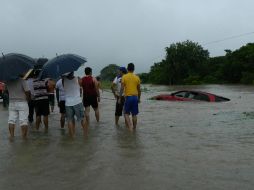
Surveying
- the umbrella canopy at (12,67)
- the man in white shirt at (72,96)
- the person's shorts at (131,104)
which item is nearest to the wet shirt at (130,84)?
the person's shorts at (131,104)

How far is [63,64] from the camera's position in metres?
10.4

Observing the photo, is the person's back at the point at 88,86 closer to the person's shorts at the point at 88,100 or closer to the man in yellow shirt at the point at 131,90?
the person's shorts at the point at 88,100

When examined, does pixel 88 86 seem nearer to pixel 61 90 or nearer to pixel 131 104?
pixel 61 90

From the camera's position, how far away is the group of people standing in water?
1012 centimetres

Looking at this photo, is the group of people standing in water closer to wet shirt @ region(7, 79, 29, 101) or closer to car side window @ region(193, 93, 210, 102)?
wet shirt @ region(7, 79, 29, 101)

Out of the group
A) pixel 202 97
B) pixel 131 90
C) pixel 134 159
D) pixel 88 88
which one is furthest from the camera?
pixel 202 97

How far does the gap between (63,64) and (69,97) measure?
73 centimetres

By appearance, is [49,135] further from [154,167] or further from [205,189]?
[205,189]

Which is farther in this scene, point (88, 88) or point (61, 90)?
point (88, 88)

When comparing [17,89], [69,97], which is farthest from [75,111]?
[17,89]

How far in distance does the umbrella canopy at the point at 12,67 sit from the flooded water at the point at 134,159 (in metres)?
1.39

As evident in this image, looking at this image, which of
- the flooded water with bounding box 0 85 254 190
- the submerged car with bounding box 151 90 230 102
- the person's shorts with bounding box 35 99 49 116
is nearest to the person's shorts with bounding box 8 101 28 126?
the flooded water with bounding box 0 85 254 190

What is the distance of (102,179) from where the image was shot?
254 inches

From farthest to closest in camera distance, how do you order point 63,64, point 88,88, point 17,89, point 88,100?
1. point 88,100
2. point 88,88
3. point 63,64
4. point 17,89
